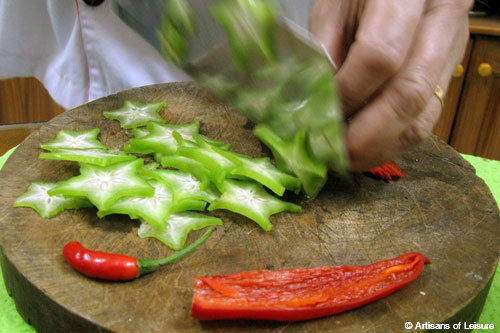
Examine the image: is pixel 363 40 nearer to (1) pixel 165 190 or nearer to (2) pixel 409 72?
(2) pixel 409 72

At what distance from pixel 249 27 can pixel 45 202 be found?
76 cm

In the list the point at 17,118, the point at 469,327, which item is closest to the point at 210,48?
the point at 469,327

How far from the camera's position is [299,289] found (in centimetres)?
127

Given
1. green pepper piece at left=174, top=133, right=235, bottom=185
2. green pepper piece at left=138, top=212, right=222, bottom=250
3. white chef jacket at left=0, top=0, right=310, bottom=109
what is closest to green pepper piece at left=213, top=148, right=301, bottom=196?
green pepper piece at left=174, top=133, right=235, bottom=185

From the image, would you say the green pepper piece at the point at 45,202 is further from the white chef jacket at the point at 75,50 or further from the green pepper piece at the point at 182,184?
the white chef jacket at the point at 75,50

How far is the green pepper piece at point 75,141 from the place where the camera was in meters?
1.78

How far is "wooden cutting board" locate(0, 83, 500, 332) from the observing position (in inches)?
48.1

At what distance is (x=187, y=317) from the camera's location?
1205 millimetres

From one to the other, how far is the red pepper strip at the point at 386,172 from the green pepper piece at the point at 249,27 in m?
0.58

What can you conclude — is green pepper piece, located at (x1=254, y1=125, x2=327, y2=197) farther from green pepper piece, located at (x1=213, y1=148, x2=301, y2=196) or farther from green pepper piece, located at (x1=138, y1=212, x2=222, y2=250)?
green pepper piece, located at (x1=138, y1=212, x2=222, y2=250)

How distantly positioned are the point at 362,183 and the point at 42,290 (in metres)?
1.02

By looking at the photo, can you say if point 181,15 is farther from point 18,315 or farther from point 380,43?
point 18,315

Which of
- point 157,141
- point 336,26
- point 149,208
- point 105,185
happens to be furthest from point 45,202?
point 336,26

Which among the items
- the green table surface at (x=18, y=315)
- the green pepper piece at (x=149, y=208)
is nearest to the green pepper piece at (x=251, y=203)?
the green pepper piece at (x=149, y=208)
